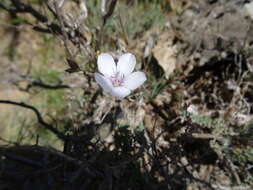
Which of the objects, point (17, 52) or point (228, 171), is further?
point (17, 52)

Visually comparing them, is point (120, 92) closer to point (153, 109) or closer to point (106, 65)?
point (106, 65)

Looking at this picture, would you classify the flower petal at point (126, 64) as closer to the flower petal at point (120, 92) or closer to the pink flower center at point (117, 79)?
the pink flower center at point (117, 79)

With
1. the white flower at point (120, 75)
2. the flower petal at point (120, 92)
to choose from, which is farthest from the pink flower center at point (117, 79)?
the flower petal at point (120, 92)

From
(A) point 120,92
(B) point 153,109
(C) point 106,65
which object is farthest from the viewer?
(B) point 153,109

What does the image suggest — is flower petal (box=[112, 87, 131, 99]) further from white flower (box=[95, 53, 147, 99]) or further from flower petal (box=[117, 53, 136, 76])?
flower petal (box=[117, 53, 136, 76])

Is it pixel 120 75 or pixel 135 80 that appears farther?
pixel 120 75

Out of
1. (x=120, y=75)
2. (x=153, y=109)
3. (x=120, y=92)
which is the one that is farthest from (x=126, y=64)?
(x=153, y=109)

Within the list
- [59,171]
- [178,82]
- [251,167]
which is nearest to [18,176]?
[59,171]

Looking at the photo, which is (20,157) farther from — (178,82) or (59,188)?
(178,82)

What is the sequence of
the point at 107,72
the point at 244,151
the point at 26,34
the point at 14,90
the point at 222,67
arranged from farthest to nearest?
1. the point at 26,34
2. the point at 14,90
3. the point at 222,67
4. the point at 244,151
5. the point at 107,72
